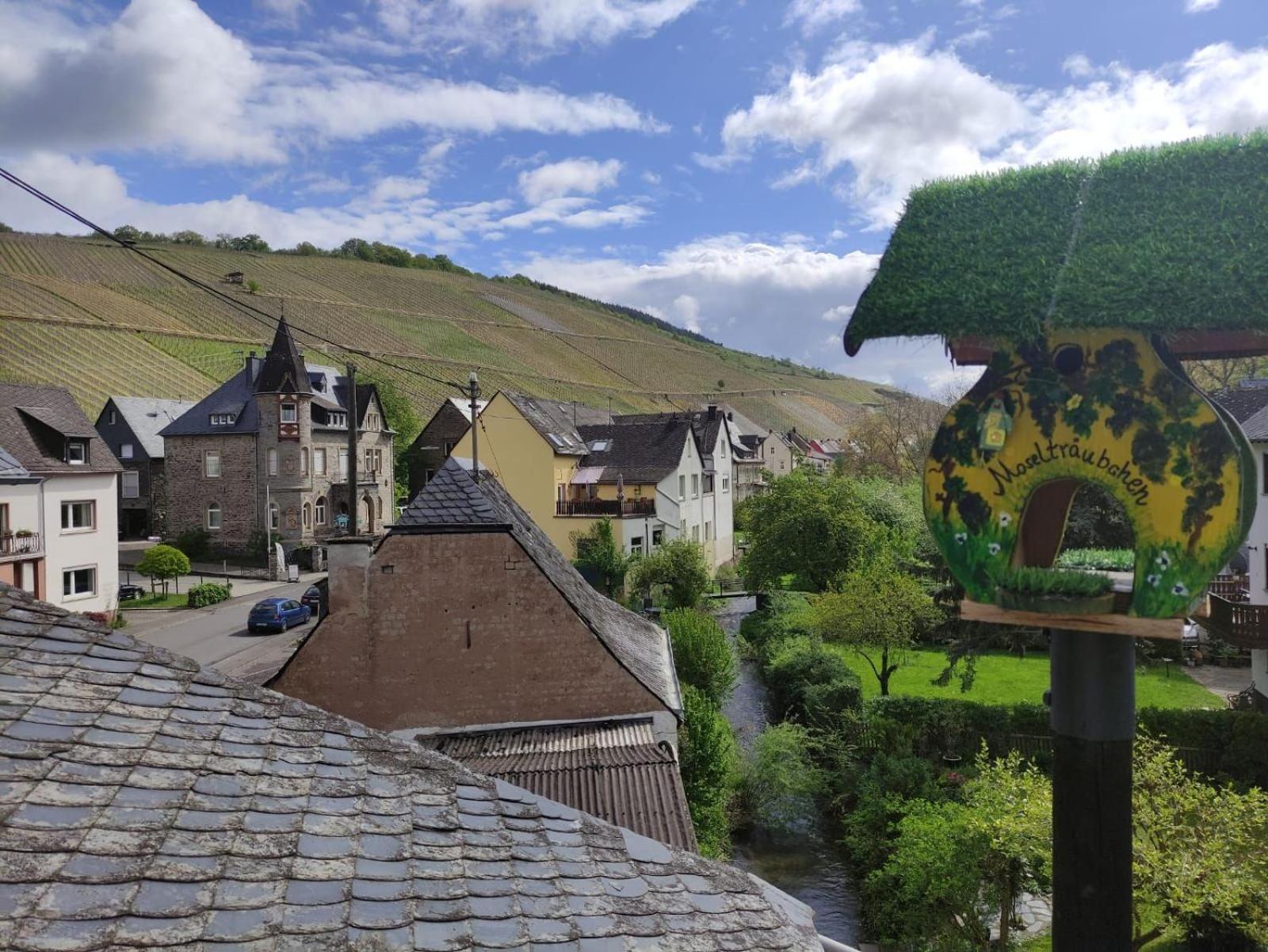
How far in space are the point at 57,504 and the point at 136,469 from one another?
2456 centimetres

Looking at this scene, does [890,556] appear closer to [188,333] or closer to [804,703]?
[804,703]

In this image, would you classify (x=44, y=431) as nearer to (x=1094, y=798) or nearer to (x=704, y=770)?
(x=704, y=770)

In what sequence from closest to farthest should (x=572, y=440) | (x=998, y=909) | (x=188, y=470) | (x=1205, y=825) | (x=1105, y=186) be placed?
(x=1105, y=186) < (x=1205, y=825) < (x=998, y=909) < (x=572, y=440) < (x=188, y=470)

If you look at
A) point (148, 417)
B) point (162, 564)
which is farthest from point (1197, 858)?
point (148, 417)

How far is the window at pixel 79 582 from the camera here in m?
35.5

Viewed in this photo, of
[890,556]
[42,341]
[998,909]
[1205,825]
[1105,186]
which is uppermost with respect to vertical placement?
[42,341]

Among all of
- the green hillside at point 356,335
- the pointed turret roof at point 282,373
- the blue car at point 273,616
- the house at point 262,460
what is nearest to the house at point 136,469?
the house at point 262,460

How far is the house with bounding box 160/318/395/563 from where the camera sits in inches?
2069

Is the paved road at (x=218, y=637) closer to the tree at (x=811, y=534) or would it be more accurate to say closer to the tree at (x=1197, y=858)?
the tree at (x=811, y=534)

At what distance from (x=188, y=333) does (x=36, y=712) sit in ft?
315

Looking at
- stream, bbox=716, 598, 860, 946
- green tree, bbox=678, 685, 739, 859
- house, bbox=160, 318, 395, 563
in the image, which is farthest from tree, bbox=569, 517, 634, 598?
green tree, bbox=678, 685, 739, 859

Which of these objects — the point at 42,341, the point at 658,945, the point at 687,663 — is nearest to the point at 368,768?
the point at 658,945

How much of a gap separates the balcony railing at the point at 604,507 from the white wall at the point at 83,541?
19.8 meters

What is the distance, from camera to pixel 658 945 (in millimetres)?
3344
